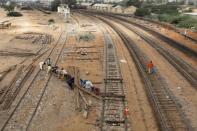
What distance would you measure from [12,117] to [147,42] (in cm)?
2798

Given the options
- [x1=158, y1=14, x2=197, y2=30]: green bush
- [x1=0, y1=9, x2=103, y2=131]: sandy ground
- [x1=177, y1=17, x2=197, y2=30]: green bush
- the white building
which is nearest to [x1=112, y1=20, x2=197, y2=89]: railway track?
[x1=0, y1=9, x2=103, y2=131]: sandy ground

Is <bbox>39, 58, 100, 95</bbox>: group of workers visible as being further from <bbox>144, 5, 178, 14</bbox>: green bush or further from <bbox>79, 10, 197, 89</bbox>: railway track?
<bbox>144, 5, 178, 14</bbox>: green bush

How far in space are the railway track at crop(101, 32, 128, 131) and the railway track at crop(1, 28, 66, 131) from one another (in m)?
3.59

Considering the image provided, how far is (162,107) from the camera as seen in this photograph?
832 inches

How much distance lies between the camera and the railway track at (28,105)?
18.6 metres

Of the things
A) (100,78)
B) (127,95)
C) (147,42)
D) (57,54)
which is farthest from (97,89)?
(147,42)

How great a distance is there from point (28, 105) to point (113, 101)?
179 inches

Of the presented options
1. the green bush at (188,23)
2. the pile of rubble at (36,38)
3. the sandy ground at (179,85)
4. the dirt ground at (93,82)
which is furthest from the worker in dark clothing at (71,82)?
the green bush at (188,23)

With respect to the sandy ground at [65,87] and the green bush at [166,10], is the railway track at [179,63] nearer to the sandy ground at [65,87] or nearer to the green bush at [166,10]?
the sandy ground at [65,87]

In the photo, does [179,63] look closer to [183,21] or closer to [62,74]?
[62,74]

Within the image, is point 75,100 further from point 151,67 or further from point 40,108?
point 151,67

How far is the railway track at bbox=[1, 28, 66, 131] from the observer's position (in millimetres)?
18644

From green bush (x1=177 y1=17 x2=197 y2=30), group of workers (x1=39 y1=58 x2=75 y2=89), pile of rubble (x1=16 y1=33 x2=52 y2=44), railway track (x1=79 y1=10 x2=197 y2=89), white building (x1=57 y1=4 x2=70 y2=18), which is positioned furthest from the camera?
white building (x1=57 y1=4 x2=70 y2=18)

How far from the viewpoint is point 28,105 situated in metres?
21.2
